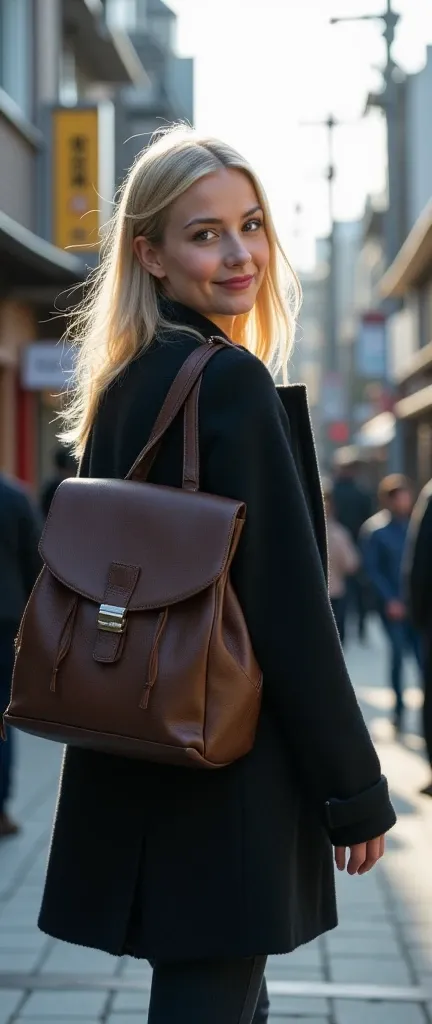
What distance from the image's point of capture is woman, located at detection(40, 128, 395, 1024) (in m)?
2.27

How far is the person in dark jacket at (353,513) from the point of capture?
18.2m

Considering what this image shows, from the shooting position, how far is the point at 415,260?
30.6m

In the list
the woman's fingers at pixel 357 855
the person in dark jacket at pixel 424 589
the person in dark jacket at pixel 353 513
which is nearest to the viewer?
the woman's fingers at pixel 357 855

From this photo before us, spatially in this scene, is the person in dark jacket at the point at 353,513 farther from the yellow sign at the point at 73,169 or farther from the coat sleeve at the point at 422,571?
the coat sleeve at the point at 422,571

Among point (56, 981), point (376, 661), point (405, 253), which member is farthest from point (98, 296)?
point (405, 253)

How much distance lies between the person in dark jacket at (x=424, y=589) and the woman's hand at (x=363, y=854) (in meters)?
4.45

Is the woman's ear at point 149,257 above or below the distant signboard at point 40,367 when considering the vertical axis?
above

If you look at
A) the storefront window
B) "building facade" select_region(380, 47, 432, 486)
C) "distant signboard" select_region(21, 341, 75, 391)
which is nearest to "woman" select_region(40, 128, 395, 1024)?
"distant signboard" select_region(21, 341, 75, 391)

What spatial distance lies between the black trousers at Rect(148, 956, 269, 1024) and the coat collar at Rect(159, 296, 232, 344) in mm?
968

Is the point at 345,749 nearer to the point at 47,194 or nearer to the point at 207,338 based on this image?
the point at 207,338

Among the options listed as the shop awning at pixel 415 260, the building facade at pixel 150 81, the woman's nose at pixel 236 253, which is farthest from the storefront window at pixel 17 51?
the woman's nose at pixel 236 253

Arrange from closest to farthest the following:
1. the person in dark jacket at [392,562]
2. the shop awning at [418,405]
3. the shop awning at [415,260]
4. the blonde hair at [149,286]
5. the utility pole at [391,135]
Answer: the blonde hair at [149,286], the person in dark jacket at [392,562], the utility pole at [391,135], the shop awning at [415,260], the shop awning at [418,405]

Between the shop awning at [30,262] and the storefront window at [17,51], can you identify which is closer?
the shop awning at [30,262]

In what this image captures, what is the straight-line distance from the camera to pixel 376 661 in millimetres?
15586
